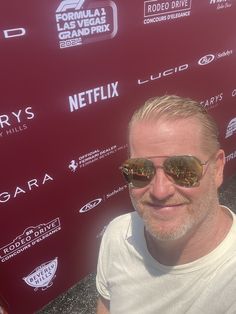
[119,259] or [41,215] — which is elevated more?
[119,259]

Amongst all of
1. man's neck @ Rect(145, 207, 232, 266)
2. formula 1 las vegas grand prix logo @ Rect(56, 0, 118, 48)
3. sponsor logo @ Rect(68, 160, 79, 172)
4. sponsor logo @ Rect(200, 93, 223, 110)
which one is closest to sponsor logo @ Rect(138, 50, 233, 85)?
sponsor logo @ Rect(200, 93, 223, 110)

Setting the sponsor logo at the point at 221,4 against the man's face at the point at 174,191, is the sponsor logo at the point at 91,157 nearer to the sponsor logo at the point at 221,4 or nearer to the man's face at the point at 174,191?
the man's face at the point at 174,191

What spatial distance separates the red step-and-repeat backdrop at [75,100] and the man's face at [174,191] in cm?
91

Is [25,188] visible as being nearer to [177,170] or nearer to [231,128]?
[177,170]

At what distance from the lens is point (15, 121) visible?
2.12 metres

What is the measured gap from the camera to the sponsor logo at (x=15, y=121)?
207 centimetres

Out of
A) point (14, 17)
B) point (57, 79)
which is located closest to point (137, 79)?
point (57, 79)

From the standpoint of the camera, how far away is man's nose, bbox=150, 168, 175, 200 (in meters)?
1.54

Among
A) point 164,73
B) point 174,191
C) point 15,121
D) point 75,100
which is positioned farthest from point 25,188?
point 164,73

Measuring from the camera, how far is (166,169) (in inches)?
60.9

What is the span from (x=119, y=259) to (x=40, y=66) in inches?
49.5

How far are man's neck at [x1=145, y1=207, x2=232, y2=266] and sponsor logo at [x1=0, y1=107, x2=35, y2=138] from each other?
3.73ft

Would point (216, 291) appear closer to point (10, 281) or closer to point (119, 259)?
point (119, 259)

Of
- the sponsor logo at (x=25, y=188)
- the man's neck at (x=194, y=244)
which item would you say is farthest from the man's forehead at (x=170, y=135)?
the sponsor logo at (x=25, y=188)
